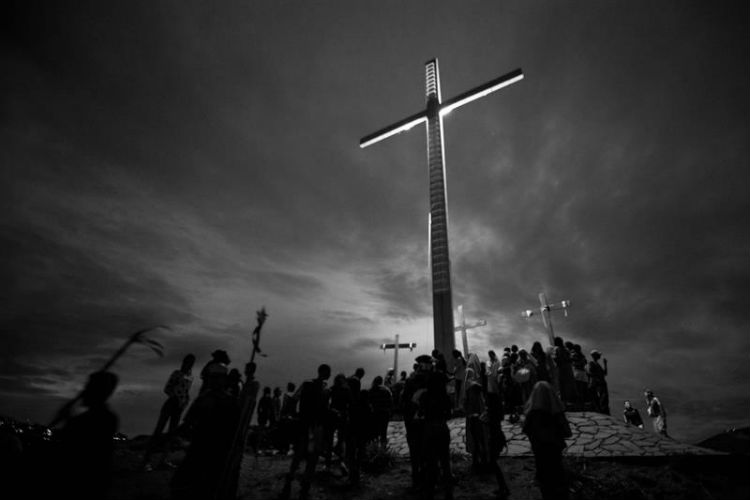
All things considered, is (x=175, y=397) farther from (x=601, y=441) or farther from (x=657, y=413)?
(x=657, y=413)

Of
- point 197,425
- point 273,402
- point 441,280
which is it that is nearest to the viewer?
point 197,425

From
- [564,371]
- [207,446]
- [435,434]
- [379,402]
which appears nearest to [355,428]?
[379,402]

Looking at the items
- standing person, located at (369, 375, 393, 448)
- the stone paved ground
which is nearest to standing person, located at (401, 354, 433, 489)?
standing person, located at (369, 375, 393, 448)

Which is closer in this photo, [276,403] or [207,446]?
[207,446]

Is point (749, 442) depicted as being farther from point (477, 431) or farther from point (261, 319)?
point (261, 319)

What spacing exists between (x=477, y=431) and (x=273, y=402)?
862cm

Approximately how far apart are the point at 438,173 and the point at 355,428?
1220cm

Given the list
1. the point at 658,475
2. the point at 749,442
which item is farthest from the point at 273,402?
the point at 749,442

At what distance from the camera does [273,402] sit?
1262 cm

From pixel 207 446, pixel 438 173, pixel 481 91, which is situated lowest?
pixel 207 446

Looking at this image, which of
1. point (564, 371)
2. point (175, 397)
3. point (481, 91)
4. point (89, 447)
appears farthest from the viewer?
point (481, 91)

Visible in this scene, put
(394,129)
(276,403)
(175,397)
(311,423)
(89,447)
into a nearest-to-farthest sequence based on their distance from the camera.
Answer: (89,447) → (311,423) → (175,397) → (276,403) → (394,129)

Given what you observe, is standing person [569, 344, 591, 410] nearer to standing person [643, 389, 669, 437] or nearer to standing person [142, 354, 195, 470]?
standing person [643, 389, 669, 437]

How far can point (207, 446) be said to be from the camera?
3.97m
